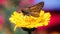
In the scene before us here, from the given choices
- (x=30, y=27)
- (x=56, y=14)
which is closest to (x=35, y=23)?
(x=30, y=27)

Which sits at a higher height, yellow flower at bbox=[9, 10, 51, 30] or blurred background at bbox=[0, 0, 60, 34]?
blurred background at bbox=[0, 0, 60, 34]

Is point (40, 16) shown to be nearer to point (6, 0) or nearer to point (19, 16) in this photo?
point (19, 16)

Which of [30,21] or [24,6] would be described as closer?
[30,21]

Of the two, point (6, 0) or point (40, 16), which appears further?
point (6, 0)

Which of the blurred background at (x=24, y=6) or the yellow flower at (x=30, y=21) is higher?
the blurred background at (x=24, y=6)

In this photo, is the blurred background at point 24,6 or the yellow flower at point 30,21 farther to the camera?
the blurred background at point 24,6

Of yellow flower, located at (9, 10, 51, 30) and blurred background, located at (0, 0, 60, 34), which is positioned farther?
blurred background, located at (0, 0, 60, 34)

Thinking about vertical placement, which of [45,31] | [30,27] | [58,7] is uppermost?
[58,7]

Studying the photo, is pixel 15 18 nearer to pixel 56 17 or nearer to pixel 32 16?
pixel 32 16

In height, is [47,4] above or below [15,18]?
above

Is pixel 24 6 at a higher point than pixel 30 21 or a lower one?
higher
